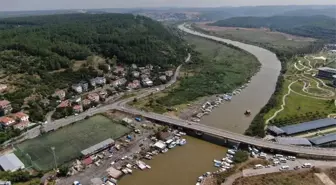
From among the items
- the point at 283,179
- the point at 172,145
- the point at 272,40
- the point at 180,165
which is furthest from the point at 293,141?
the point at 272,40

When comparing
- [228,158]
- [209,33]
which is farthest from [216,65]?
[209,33]

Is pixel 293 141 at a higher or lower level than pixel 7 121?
lower

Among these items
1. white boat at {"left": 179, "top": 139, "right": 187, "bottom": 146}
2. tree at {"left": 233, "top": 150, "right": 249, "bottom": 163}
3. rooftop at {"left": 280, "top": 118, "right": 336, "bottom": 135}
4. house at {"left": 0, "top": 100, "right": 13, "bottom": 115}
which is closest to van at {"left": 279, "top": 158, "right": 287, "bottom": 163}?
tree at {"left": 233, "top": 150, "right": 249, "bottom": 163}

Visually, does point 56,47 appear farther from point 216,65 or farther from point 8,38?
point 216,65

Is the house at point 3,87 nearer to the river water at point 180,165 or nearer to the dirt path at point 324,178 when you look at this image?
the river water at point 180,165

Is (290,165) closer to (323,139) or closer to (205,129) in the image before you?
(323,139)

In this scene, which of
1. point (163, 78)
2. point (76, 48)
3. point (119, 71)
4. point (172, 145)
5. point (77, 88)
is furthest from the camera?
point (76, 48)
